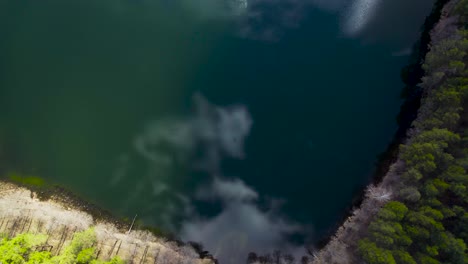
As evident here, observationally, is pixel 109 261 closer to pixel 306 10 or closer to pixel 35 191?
pixel 35 191

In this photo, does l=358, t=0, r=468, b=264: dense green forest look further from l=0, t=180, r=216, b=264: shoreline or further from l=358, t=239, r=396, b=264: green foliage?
l=0, t=180, r=216, b=264: shoreline

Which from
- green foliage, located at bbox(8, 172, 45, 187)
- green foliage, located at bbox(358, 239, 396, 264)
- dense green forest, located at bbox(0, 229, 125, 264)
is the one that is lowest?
dense green forest, located at bbox(0, 229, 125, 264)

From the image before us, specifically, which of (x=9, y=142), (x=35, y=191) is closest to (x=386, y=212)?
(x=35, y=191)

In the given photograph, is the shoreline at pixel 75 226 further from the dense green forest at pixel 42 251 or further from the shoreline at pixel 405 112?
the shoreline at pixel 405 112

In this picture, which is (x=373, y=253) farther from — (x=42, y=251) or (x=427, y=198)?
(x=42, y=251)

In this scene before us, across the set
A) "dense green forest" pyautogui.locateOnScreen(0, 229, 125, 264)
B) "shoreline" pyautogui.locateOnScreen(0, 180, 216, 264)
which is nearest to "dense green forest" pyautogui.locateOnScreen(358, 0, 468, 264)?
"shoreline" pyautogui.locateOnScreen(0, 180, 216, 264)

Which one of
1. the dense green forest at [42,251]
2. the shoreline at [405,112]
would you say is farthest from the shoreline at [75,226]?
the shoreline at [405,112]
